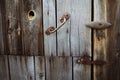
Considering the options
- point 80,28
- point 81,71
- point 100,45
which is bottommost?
point 81,71

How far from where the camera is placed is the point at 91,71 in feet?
4.60

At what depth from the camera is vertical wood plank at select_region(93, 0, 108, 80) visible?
1.32 meters

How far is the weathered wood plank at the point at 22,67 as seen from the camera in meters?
1.49

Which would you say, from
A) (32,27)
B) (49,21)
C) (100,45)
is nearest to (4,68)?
(32,27)

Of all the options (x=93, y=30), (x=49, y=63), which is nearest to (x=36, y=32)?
(x=49, y=63)

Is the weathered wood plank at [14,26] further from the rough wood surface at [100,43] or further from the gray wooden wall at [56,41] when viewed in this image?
the rough wood surface at [100,43]

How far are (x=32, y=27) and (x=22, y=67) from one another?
30 centimetres

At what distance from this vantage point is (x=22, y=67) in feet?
4.95

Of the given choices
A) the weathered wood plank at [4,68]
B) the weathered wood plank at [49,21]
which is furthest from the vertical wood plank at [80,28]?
the weathered wood plank at [4,68]

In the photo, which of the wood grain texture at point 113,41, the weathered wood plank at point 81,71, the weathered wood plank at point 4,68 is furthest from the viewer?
the weathered wood plank at point 4,68

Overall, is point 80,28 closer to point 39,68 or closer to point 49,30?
point 49,30

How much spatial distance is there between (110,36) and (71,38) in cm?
24

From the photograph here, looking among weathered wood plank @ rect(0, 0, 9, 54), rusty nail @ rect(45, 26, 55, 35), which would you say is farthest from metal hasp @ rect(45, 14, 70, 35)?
weathered wood plank @ rect(0, 0, 9, 54)

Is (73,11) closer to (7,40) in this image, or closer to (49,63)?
(49,63)
